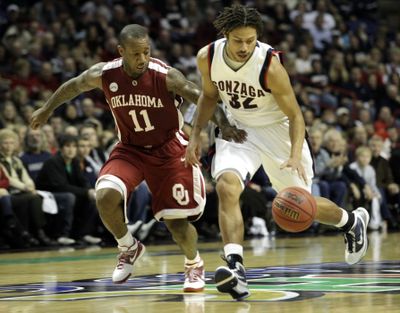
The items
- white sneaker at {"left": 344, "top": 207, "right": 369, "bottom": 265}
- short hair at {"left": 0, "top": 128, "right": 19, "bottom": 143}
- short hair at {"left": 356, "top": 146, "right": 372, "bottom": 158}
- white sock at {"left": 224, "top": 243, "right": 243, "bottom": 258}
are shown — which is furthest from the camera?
short hair at {"left": 356, "top": 146, "right": 372, "bottom": 158}

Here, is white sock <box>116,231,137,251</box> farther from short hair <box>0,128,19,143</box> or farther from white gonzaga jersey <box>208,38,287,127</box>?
short hair <box>0,128,19,143</box>

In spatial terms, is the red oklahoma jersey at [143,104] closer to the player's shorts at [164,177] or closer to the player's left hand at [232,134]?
the player's shorts at [164,177]

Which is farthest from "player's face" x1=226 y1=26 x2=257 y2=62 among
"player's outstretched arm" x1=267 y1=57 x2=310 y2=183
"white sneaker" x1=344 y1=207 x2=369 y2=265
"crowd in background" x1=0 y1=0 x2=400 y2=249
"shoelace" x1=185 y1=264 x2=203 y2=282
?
"crowd in background" x1=0 y1=0 x2=400 y2=249

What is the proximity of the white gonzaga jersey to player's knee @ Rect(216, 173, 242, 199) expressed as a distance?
1.60 feet

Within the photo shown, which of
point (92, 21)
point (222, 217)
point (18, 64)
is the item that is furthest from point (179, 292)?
point (92, 21)

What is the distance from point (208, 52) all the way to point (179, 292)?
1.50 meters

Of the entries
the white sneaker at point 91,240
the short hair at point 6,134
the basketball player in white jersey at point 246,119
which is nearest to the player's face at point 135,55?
the basketball player in white jersey at point 246,119

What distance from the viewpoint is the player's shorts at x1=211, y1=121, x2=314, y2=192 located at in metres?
6.23

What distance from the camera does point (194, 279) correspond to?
621cm

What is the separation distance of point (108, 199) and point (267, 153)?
1.06 m

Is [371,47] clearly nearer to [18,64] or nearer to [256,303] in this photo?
[18,64]

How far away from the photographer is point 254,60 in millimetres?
6035

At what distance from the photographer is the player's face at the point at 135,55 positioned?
6285 millimetres

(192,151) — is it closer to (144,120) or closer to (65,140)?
(144,120)
